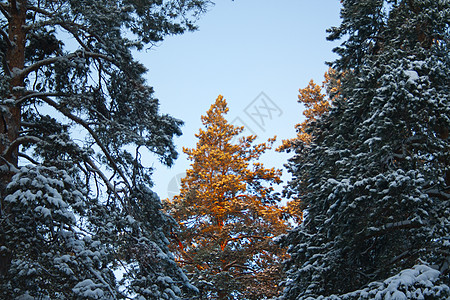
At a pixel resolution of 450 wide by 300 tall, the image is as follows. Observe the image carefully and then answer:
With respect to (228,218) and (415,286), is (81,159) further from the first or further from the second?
(228,218)

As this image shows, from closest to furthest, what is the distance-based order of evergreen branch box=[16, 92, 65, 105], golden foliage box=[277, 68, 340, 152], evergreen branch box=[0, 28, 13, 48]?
evergreen branch box=[16, 92, 65, 105]
evergreen branch box=[0, 28, 13, 48]
golden foliage box=[277, 68, 340, 152]

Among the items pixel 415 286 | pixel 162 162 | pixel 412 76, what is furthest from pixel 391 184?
pixel 162 162

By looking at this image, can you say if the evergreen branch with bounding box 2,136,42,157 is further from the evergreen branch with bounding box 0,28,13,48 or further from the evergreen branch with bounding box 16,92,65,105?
the evergreen branch with bounding box 0,28,13,48

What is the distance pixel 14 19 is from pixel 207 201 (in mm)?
11310

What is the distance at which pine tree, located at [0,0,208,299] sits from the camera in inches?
229

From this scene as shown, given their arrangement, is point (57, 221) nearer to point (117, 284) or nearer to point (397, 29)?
point (117, 284)

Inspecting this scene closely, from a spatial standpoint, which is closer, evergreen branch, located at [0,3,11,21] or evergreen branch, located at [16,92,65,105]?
evergreen branch, located at [16,92,65,105]

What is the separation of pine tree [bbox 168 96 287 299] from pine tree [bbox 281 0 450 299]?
6315mm

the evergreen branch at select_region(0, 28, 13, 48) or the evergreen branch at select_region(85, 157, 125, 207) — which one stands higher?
the evergreen branch at select_region(0, 28, 13, 48)

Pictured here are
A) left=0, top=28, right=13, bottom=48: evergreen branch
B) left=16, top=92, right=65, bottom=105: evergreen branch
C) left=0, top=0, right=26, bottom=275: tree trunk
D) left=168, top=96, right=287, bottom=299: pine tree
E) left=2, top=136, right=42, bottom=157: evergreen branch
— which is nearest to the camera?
left=0, top=0, right=26, bottom=275: tree trunk

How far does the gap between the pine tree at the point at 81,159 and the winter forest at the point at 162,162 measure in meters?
0.03

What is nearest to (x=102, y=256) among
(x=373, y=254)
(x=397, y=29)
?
(x=373, y=254)

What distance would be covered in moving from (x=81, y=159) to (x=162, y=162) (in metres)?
1.73

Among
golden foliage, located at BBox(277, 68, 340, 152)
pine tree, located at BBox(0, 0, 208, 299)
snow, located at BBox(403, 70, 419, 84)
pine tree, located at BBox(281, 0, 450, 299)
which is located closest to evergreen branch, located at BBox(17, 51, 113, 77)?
pine tree, located at BBox(0, 0, 208, 299)
